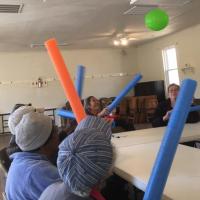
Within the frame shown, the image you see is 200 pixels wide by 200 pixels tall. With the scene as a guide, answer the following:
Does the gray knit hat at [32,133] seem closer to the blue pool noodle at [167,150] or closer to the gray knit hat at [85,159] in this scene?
the gray knit hat at [85,159]

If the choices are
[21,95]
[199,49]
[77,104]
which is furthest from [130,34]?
[77,104]

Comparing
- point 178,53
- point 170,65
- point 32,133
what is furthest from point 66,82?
point 170,65

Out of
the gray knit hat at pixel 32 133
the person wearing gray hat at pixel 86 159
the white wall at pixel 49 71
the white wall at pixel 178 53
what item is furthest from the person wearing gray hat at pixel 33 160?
the white wall at pixel 49 71

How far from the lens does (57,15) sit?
5.28 meters

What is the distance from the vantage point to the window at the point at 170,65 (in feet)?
29.2

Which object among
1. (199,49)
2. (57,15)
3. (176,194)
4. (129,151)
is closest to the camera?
(176,194)

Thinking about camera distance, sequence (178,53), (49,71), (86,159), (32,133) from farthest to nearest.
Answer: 1. (49,71)
2. (178,53)
3. (32,133)
4. (86,159)

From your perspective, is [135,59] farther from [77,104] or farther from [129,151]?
[77,104]

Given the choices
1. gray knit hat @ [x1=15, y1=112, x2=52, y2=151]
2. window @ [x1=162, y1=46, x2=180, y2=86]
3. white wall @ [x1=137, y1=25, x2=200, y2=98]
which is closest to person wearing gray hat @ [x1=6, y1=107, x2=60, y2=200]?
gray knit hat @ [x1=15, y1=112, x2=52, y2=151]

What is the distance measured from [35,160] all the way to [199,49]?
7252mm

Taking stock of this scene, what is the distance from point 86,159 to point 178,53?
27.8 ft

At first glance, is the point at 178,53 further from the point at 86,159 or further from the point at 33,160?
the point at 86,159

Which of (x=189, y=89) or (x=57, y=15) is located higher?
(x=57, y=15)

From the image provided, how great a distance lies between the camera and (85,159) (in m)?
0.65
